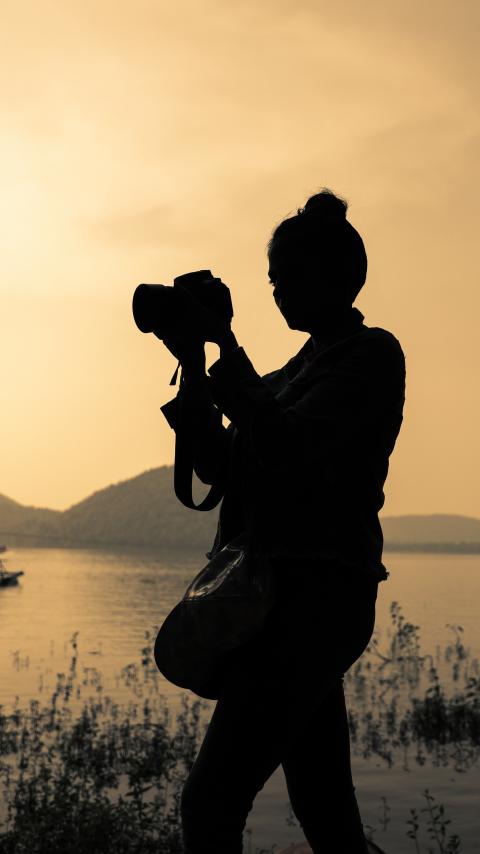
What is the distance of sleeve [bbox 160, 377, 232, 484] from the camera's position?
2742 millimetres

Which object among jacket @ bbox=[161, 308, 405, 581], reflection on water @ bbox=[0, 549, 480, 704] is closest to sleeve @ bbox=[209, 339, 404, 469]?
jacket @ bbox=[161, 308, 405, 581]

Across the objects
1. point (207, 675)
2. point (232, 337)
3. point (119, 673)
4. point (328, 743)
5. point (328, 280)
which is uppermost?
point (328, 280)

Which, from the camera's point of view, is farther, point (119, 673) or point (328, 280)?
point (119, 673)

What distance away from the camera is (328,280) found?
2.67 meters

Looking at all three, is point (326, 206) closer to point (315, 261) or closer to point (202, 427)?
point (315, 261)

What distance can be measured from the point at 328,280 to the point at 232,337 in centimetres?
37

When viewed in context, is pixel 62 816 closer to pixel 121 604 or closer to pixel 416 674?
pixel 416 674

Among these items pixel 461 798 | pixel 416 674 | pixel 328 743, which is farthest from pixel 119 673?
pixel 328 743

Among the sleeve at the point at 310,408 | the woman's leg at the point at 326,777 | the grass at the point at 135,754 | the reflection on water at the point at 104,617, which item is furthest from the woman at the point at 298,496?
the reflection on water at the point at 104,617

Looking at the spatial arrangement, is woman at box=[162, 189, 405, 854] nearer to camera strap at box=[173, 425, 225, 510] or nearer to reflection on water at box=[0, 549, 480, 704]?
camera strap at box=[173, 425, 225, 510]

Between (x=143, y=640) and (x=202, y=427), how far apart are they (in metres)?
30.7

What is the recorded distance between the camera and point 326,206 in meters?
2.72

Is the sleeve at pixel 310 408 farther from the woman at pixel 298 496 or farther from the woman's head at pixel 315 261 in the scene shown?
the woman's head at pixel 315 261

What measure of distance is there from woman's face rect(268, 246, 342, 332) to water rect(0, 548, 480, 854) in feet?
17.1
